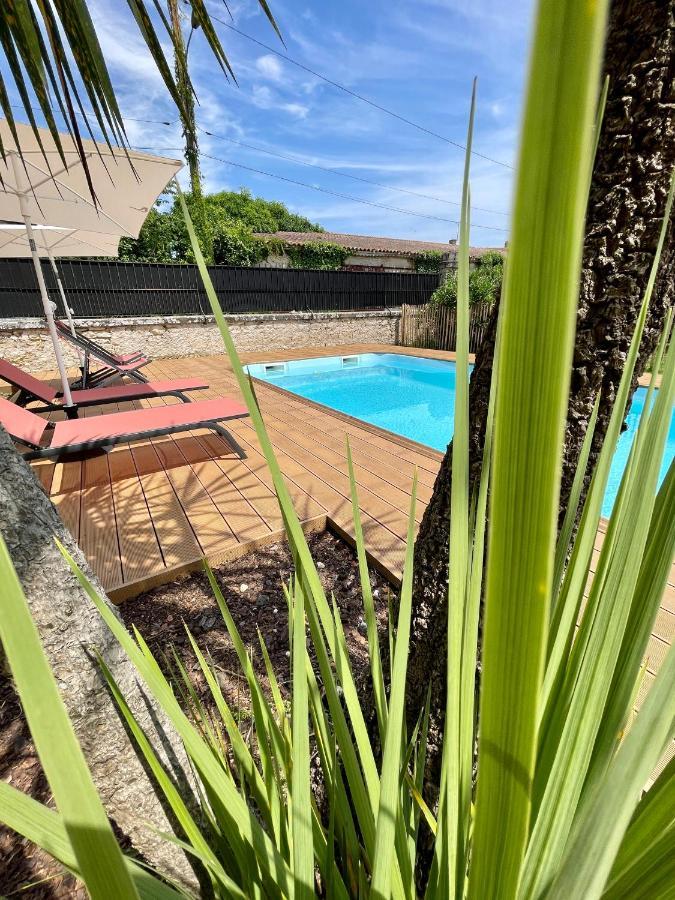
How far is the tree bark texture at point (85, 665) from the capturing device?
672 millimetres

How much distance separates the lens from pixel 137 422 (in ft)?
11.5

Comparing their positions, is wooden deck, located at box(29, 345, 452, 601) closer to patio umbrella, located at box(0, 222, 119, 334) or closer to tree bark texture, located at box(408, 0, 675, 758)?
tree bark texture, located at box(408, 0, 675, 758)

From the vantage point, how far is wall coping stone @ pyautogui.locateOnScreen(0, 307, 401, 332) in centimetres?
823

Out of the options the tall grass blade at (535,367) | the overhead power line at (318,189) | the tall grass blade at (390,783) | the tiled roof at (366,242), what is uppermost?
the overhead power line at (318,189)

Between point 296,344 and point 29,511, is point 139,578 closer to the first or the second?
point 29,511

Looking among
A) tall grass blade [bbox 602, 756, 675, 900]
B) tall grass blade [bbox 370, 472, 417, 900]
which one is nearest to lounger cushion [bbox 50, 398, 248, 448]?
tall grass blade [bbox 370, 472, 417, 900]

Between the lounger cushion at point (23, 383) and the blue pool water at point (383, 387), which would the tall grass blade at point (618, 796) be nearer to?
the lounger cushion at point (23, 383)

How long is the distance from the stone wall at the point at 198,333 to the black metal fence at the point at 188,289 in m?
0.93

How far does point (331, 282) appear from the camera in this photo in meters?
13.1

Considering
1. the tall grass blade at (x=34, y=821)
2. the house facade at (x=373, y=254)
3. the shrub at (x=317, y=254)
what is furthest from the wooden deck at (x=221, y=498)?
the house facade at (x=373, y=254)

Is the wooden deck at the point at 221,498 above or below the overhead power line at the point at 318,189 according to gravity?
below

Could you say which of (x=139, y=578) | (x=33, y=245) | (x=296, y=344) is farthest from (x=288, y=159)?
(x=139, y=578)

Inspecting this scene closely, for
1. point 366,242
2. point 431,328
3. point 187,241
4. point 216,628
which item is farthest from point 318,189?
point 216,628

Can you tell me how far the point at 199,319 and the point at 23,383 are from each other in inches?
246
